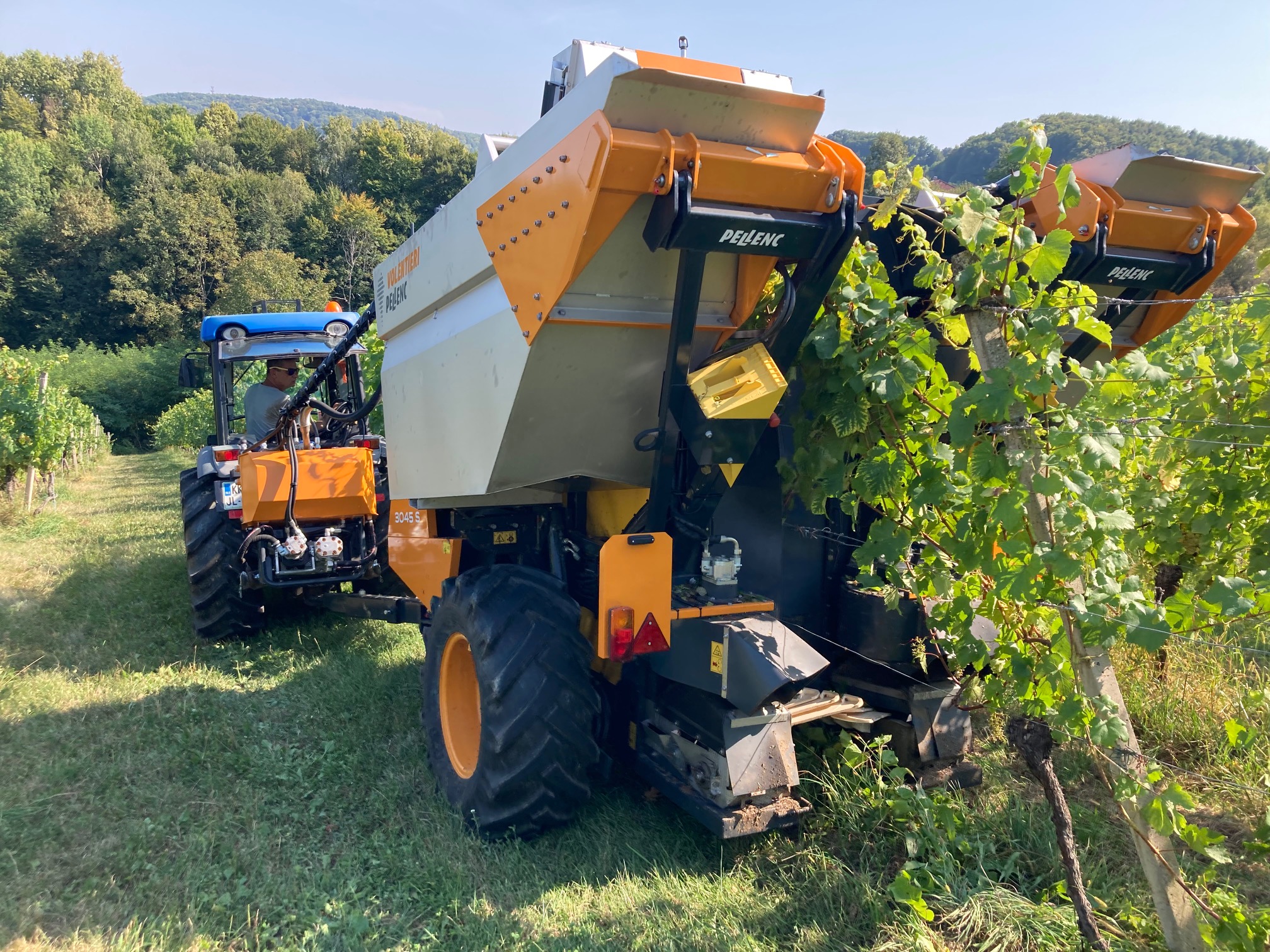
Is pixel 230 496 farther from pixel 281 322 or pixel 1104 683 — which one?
pixel 1104 683

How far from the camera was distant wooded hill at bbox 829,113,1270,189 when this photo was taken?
2865 mm

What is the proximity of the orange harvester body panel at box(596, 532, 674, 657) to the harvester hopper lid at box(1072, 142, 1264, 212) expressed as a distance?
6.71ft

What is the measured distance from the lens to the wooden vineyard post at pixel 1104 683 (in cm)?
205

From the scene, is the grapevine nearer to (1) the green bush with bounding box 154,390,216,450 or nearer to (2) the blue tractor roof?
(2) the blue tractor roof

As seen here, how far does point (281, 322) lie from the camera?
20.6ft

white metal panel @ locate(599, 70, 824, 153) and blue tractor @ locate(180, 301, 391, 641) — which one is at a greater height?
white metal panel @ locate(599, 70, 824, 153)

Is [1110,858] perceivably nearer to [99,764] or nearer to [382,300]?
[382,300]

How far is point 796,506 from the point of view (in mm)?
3391

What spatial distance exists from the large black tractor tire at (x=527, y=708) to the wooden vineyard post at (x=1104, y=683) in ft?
5.81

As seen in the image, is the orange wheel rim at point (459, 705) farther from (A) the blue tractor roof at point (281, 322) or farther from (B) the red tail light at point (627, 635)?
(A) the blue tractor roof at point (281, 322)

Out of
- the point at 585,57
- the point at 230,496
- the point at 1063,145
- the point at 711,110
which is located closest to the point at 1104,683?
the point at 711,110

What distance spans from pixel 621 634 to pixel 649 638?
120 mm

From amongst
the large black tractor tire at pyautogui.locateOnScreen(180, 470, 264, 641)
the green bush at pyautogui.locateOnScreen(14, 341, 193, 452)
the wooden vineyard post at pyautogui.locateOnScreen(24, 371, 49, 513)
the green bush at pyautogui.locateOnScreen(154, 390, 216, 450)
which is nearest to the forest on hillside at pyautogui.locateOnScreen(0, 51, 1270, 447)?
the green bush at pyautogui.locateOnScreen(14, 341, 193, 452)

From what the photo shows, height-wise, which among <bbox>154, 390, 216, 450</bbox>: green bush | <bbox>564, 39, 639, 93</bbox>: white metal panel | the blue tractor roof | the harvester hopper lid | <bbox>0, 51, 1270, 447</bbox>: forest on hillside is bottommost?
<bbox>154, 390, 216, 450</bbox>: green bush
